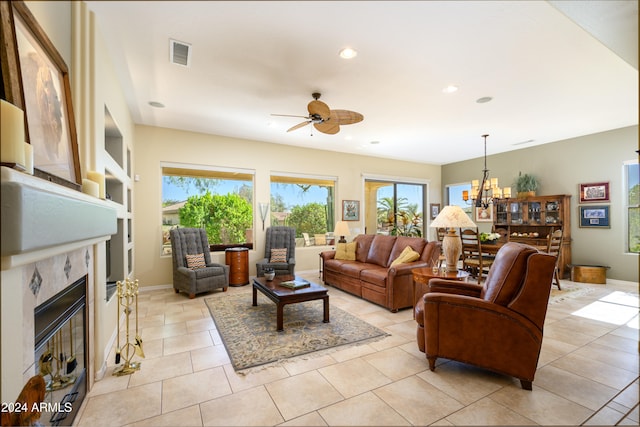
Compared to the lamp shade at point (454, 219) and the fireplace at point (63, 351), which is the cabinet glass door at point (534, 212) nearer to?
the lamp shade at point (454, 219)

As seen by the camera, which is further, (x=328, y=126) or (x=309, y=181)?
(x=309, y=181)

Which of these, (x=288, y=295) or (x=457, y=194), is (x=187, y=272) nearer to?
(x=288, y=295)

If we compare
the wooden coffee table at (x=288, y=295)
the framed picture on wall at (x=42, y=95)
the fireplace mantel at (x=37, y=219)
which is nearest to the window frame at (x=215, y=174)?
the wooden coffee table at (x=288, y=295)

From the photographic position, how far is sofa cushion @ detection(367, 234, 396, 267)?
4.58 metres

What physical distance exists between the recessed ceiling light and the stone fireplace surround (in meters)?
2.32

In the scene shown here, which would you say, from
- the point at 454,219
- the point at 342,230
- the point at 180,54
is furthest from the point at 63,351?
the point at 342,230

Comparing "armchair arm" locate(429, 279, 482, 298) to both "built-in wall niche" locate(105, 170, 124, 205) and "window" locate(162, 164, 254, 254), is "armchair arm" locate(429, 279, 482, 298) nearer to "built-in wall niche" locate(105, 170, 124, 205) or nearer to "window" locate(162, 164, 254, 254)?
"built-in wall niche" locate(105, 170, 124, 205)

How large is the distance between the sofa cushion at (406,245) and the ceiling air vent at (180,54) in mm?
3622

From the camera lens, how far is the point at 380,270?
4.15 metres

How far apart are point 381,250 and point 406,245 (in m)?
0.52

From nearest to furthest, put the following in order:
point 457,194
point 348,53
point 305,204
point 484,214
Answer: point 348,53 < point 305,204 < point 484,214 < point 457,194

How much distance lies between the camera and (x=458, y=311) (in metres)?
2.14

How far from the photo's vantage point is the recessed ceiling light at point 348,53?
102 inches

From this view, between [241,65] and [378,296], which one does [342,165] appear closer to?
[378,296]
